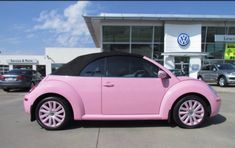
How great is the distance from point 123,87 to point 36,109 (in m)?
1.93

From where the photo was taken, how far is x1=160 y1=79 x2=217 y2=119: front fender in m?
5.84

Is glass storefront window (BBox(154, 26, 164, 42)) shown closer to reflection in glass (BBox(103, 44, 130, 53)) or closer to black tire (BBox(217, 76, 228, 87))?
reflection in glass (BBox(103, 44, 130, 53))

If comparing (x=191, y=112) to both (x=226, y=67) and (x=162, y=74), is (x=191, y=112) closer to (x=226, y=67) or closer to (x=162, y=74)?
(x=162, y=74)

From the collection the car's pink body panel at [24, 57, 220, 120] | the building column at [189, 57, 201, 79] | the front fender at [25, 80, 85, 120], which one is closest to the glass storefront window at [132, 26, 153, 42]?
the building column at [189, 57, 201, 79]

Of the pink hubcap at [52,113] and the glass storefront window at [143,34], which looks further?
the glass storefront window at [143,34]

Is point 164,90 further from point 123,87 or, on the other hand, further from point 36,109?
point 36,109

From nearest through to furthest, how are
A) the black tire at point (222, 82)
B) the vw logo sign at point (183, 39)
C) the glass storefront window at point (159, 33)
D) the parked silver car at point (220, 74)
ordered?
the parked silver car at point (220, 74) → the black tire at point (222, 82) → the vw logo sign at point (183, 39) → the glass storefront window at point (159, 33)

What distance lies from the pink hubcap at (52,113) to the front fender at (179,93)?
7.13 ft

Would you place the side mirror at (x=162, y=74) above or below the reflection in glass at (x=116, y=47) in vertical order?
below

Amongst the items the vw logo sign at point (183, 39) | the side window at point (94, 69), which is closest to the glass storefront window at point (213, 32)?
the vw logo sign at point (183, 39)

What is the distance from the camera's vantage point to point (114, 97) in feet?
19.0

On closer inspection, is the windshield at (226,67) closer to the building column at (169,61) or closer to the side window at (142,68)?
the building column at (169,61)

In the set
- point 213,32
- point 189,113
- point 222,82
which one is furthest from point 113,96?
point 213,32

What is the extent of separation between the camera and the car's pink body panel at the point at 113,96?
5.78 meters
